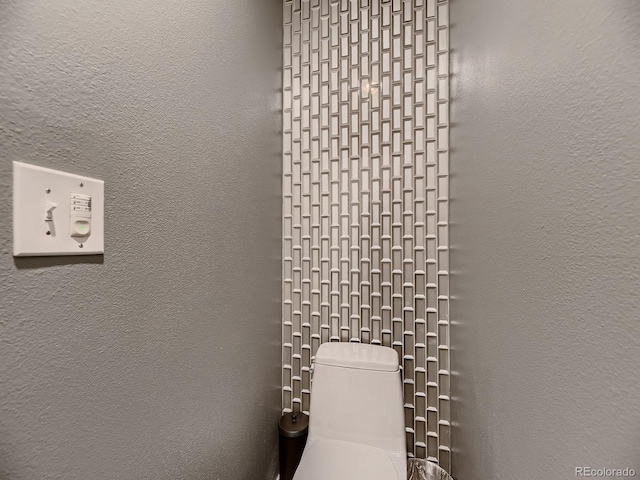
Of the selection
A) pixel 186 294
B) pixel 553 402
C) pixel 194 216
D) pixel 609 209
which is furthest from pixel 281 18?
pixel 553 402

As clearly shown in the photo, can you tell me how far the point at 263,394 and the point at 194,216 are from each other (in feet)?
2.77

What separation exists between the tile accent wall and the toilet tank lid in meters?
0.08

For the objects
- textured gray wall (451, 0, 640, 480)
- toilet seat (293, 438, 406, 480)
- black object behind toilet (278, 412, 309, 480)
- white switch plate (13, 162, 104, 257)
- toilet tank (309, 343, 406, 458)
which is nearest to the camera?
textured gray wall (451, 0, 640, 480)

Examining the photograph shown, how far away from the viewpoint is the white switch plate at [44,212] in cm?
49

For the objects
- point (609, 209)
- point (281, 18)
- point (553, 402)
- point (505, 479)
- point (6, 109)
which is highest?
point (281, 18)

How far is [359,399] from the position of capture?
4.07 feet

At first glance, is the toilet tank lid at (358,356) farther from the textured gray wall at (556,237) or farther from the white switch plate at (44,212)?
the white switch plate at (44,212)

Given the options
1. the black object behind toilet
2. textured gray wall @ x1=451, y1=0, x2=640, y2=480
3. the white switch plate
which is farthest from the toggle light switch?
the black object behind toilet

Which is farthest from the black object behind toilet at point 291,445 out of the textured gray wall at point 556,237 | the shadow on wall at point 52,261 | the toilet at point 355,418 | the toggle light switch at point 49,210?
the toggle light switch at point 49,210

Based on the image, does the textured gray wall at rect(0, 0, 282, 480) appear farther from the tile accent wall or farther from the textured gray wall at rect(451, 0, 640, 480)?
the textured gray wall at rect(451, 0, 640, 480)

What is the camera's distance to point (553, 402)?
20.1 inches

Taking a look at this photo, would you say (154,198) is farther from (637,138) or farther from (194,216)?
(637,138)

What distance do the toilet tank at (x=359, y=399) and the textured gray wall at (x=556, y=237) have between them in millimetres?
311

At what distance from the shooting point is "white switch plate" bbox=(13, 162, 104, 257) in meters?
0.49
